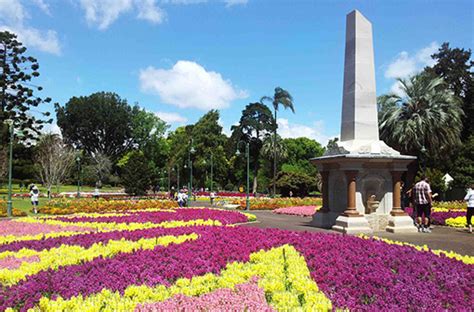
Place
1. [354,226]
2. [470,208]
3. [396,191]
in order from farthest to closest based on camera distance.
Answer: [396,191] < [470,208] < [354,226]

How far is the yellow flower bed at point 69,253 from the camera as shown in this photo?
560 cm

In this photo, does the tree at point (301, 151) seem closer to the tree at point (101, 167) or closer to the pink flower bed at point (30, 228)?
the tree at point (101, 167)

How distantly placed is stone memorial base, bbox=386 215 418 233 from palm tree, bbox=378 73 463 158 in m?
17.9

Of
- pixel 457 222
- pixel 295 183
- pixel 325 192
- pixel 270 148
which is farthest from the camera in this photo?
pixel 270 148

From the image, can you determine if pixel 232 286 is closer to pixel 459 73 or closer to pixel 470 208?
pixel 470 208

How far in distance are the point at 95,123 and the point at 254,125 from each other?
113ft

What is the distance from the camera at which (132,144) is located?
7862cm

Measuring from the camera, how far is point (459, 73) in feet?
145

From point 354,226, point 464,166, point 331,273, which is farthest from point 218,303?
point 464,166

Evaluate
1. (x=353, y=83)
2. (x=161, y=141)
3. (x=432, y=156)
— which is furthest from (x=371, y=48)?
(x=161, y=141)

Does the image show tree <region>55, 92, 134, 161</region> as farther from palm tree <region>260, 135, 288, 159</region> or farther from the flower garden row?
the flower garden row

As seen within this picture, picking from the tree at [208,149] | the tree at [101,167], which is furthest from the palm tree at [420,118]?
the tree at [101,167]

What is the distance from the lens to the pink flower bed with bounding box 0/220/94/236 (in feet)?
36.1

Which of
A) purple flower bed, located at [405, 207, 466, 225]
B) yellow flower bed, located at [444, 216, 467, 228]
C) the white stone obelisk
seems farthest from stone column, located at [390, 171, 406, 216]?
purple flower bed, located at [405, 207, 466, 225]
